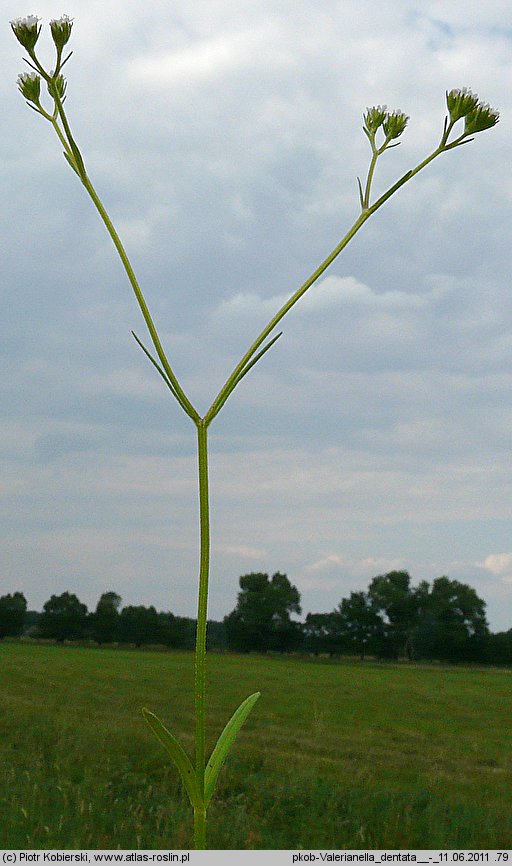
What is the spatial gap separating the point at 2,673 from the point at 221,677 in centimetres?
791

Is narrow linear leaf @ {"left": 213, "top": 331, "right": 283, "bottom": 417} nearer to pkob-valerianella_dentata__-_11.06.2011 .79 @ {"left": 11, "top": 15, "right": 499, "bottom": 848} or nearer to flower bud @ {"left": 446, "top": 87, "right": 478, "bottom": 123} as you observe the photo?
pkob-valerianella_dentata__-_11.06.2011 .79 @ {"left": 11, "top": 15, "right": 499, "bottom": 848}

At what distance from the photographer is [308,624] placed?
54906 mm

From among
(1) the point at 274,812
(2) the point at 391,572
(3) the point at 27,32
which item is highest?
(2) the point at 391,572

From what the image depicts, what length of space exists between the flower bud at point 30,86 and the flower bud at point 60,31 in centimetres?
9

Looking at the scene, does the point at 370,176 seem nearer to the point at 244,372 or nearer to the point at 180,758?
the point at 244,372

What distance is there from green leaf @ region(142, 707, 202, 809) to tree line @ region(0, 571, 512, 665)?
51887 mm

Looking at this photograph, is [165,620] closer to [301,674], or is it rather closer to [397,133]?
[301,674]

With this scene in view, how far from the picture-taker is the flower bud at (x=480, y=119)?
1694 millimetres

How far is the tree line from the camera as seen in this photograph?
52688 millimetres

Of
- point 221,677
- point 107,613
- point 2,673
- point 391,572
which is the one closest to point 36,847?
point 2,673

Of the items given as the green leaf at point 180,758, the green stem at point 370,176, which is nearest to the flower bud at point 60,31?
the green stem at point 370,176

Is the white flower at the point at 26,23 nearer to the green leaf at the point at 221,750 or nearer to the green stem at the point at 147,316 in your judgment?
the green stem at the point at 147,316

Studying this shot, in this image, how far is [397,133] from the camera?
6.17ft

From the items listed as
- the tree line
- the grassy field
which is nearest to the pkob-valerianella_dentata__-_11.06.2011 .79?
the grassy field
